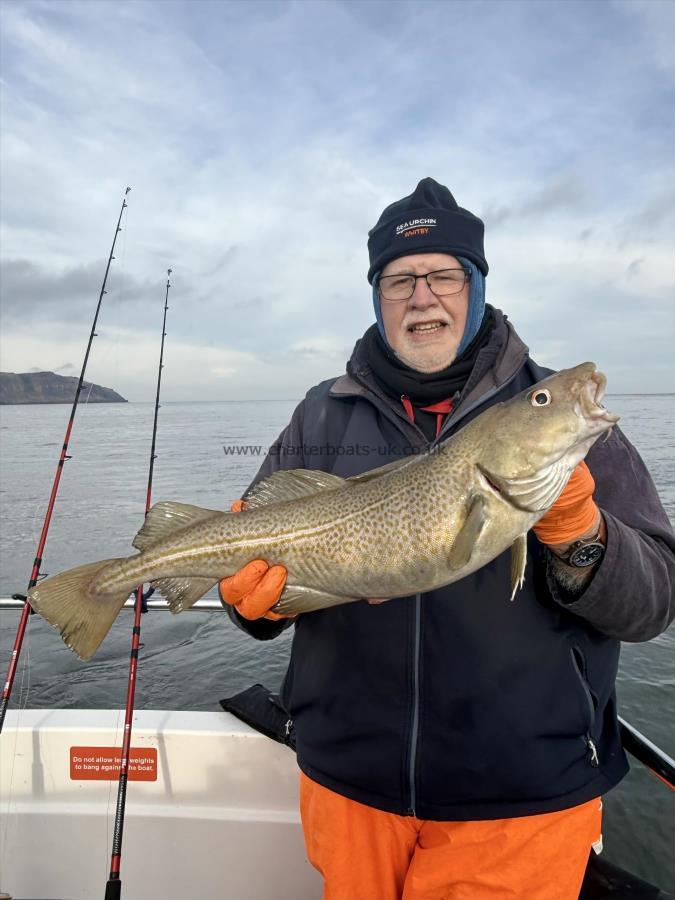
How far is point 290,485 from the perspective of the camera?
2906 mm

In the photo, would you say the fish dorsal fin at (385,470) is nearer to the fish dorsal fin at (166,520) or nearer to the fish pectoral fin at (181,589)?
the fish dorsal fin at (166,520)

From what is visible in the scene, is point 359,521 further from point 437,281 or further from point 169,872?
point 169,872

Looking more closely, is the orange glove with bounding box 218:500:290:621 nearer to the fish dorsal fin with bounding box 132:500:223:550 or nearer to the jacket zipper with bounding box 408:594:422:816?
the fish dorsal fin with bounding box 132:500:223:550

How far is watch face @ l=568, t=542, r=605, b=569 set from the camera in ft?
7.45

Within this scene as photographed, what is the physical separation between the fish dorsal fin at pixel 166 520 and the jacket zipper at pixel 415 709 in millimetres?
1141

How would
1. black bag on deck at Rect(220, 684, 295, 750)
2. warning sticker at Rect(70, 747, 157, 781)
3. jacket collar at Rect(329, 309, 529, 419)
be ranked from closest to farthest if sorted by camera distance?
jacket collar at Rect(329, 309, 529, 419), black bag on deck at Rect(220, 684, 295, 750), warning sticker at Rect(70, 747, 157, 781)

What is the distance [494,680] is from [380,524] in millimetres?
815

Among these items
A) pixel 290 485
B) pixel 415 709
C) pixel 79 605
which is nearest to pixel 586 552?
pixel 415 709

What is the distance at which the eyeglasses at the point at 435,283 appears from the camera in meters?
3.16

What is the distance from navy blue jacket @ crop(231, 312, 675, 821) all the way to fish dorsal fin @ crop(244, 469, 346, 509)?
595mm

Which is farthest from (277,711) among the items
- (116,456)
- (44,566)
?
(116,456)

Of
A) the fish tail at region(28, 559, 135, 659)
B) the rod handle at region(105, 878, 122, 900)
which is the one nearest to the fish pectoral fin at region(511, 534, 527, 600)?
the fish tail at region(28, 559, 135, 659)

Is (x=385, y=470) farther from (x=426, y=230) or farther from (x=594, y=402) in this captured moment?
(x=426, y=230)

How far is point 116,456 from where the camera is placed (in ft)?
109
